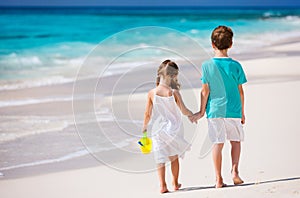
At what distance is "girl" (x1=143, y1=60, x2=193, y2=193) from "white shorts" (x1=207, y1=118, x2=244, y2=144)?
0.60 feet

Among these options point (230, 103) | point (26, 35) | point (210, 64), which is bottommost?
point (26, 35)

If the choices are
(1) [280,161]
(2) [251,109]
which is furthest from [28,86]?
(1) [280,161]

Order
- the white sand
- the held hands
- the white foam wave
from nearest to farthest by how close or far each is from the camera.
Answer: the white sand < the held hands < the white foam wave

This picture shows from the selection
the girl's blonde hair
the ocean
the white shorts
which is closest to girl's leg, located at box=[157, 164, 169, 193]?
the white shorts

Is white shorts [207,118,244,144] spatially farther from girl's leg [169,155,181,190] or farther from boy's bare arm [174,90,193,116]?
girl's leg [169,155,181,190]

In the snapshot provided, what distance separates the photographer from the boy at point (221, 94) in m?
4.05

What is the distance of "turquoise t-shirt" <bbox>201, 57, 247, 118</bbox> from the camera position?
4.04 metres

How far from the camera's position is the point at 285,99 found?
7180 mm

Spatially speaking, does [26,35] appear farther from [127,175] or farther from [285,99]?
[127,175]

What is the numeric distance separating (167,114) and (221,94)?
0.41 metres

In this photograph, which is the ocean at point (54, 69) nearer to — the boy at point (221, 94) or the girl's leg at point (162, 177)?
the boy at point (221, 94)

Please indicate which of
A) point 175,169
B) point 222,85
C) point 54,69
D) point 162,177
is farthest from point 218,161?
point 54,69

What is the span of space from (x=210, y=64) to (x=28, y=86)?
7467 mm

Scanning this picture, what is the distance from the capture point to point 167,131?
13.3 ft
